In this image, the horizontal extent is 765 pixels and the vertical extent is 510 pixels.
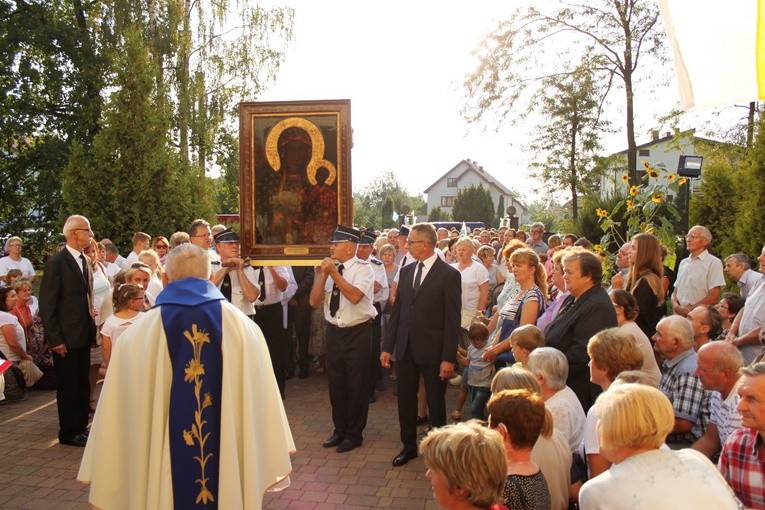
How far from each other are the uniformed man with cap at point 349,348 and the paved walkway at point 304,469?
25 cm

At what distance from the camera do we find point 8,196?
78.4 ft

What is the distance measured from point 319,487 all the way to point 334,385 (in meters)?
1.31

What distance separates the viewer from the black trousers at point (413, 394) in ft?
20.0

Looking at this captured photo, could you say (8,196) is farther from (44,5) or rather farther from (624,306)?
(624,306)

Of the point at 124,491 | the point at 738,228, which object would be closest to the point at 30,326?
the point at 124,491

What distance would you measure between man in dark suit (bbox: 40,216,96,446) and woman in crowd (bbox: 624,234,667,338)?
5231 millimetres

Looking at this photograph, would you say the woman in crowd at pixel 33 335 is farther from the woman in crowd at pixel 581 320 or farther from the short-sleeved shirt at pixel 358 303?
the woman in crowd at pixel 581 320

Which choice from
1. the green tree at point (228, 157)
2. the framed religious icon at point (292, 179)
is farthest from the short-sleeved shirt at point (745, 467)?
the green tree at point (228, 157)

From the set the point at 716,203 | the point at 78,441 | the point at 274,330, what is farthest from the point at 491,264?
the point at 78,441

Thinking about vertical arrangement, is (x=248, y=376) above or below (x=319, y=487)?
above

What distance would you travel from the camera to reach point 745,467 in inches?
117

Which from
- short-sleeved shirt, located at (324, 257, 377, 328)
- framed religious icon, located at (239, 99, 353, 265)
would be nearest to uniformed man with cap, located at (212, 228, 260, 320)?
framed religious icon, located at (239, 99, 353, 265)

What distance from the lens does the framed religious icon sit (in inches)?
240

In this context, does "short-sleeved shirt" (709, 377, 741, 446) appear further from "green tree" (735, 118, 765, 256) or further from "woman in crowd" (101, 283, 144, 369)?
"green tree" (735, 118, 765, 256)
